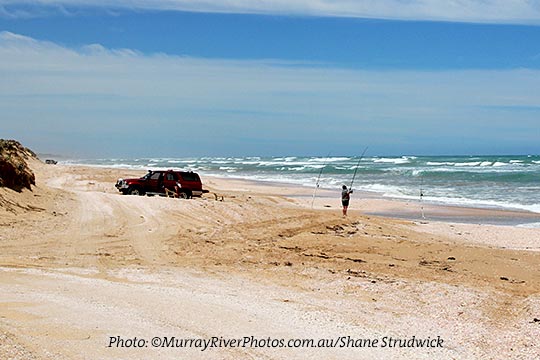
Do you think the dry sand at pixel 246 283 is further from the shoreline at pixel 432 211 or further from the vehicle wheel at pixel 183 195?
the vehicle wheel at pixel 183 195

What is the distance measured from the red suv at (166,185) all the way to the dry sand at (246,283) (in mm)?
6300

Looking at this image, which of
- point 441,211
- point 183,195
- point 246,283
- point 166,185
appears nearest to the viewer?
point 246,283

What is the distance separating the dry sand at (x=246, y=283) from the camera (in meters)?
7.52

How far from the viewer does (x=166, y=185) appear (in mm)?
27812

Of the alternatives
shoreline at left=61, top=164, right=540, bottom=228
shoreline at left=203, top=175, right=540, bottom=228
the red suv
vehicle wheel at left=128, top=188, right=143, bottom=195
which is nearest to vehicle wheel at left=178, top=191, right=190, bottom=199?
the red suv

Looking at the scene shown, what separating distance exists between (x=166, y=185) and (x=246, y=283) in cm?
1692

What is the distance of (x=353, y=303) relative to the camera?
10047mm

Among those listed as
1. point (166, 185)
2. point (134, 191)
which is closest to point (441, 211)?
point (166, 185)

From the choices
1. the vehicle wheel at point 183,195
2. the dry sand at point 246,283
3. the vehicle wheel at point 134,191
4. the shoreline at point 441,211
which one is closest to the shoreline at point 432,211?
the shoreline at point 441,211

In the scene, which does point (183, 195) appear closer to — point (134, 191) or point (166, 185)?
point (166, 185)

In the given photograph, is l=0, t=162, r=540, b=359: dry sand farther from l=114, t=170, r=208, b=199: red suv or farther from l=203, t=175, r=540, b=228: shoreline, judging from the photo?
l=114, t=170, r=208, b=199: red suv

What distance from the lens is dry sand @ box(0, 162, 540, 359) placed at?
7.52 metres

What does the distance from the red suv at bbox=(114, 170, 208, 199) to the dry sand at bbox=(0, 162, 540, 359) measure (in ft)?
20.7

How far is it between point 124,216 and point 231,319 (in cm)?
1148
